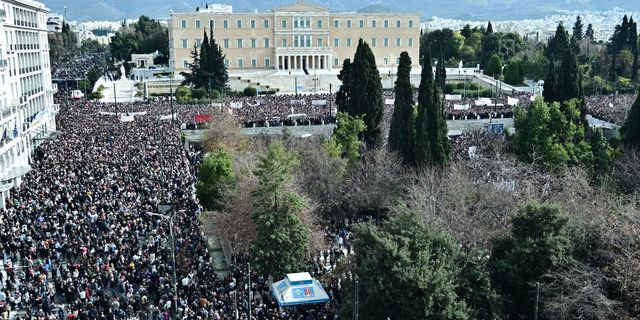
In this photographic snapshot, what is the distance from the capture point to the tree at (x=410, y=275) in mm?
17641

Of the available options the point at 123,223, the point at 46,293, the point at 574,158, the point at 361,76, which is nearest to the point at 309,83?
the point at 361,76

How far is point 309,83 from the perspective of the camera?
79.7 m

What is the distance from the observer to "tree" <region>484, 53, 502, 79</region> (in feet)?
259

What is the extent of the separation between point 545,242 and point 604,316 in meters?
2.40

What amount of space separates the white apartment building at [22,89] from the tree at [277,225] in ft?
48.5

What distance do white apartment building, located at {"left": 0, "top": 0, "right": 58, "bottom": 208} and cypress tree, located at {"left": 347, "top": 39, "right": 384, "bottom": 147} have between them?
16397 millimetres

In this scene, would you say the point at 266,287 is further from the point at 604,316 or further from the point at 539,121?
the point at 539,121

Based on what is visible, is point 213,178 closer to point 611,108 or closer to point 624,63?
point 611,108

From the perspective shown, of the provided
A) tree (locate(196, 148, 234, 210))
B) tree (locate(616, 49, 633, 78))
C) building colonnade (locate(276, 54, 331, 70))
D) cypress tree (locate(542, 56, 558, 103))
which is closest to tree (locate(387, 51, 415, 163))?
tree (locate(196, 148, 234, 210))

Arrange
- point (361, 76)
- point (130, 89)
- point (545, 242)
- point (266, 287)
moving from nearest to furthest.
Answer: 1. point (545, 242)
2. point (266, 287)
3. point (361, 76)
4. point (130, 89)

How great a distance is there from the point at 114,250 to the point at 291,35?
6357cm

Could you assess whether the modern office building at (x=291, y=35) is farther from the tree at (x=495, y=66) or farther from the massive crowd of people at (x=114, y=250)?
the massive crowd of people at (x=114, y=250)

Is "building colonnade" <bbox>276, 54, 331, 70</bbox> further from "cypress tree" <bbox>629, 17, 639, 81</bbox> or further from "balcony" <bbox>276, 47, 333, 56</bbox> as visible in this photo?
"cypress tree" <bbox>629, 17, 639, 81</bbox>

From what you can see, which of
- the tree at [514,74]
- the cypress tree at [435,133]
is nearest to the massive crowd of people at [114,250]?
the cypress tree at [435,133]
